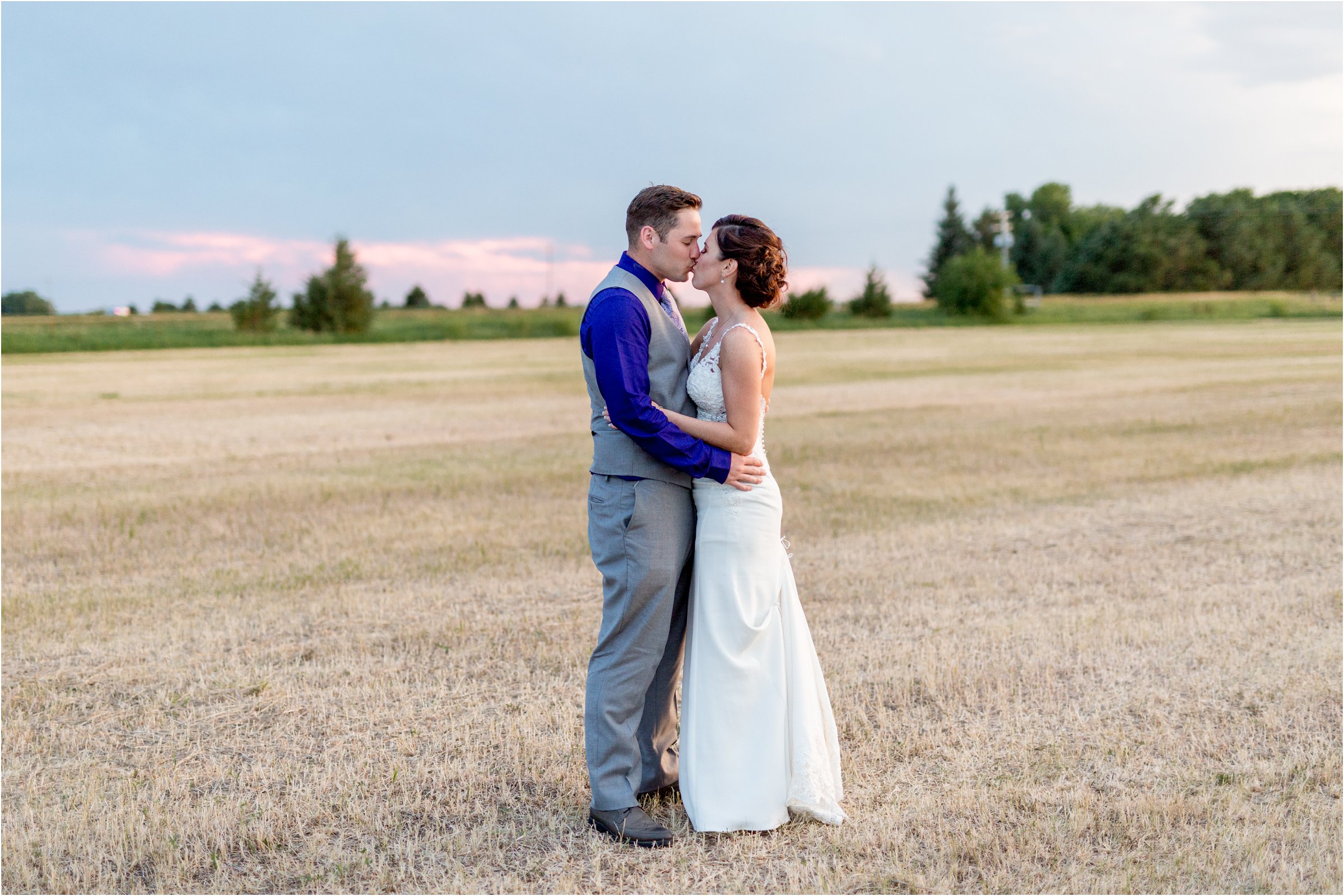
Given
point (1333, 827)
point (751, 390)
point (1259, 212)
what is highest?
point (1259, 212)

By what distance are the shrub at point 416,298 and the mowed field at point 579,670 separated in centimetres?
7559

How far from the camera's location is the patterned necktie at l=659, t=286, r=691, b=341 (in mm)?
4770

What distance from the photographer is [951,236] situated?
334 feet

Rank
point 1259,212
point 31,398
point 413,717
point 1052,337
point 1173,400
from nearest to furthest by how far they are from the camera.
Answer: point 413,717, point 1173,400, point 31,398, point 1052,337, point 1259,212

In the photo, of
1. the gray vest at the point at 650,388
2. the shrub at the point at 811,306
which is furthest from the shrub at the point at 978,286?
the gray vest at the point at 650,388

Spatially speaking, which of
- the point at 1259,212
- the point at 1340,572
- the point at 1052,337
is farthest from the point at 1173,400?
the point at 1259,212

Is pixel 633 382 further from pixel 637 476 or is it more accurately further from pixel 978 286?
pixel 978 286

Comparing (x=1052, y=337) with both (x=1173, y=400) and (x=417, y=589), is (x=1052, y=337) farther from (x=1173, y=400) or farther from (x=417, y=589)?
(x=417, y=589)

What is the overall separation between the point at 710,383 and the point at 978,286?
75.3 meters

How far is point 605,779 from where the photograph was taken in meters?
4.75

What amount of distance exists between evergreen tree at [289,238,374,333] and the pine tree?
2110 inches

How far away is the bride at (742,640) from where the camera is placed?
183 inches

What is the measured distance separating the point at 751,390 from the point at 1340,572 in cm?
723

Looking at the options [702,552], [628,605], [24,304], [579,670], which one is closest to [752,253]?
[702,552]
